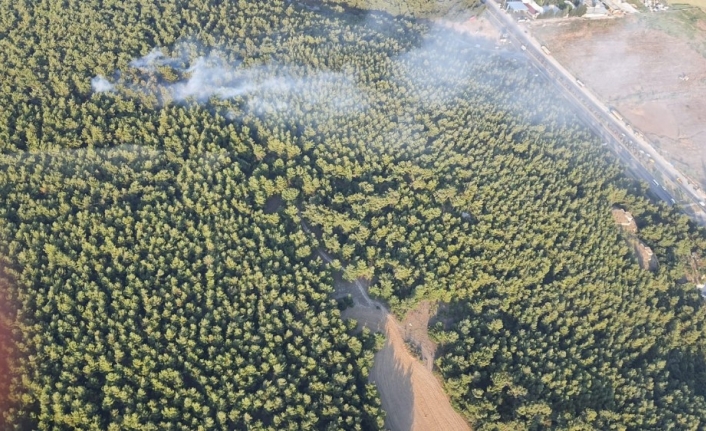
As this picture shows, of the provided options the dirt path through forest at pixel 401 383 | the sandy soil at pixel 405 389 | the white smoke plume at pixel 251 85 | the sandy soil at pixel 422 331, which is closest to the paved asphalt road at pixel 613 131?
the white smoke plume at pixel 251 85

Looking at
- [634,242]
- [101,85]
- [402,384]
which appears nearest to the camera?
[402,384]

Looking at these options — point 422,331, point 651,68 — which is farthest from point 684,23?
point 422,331

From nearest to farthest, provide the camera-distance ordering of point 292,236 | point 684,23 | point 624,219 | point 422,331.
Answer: point 292,236, point 422,331, point 624,219, point 684,23

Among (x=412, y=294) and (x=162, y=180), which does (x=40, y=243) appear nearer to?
(x=162, y=180)

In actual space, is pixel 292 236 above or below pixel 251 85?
below

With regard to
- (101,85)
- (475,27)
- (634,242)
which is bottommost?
(634,242)

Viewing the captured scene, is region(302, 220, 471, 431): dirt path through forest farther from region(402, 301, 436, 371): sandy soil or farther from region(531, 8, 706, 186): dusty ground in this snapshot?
region(531, 8, 706, 186): dusty ground

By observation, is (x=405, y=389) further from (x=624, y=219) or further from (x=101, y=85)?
(x=101, y=85)

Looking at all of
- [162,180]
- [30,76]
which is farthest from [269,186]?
[30,76]
